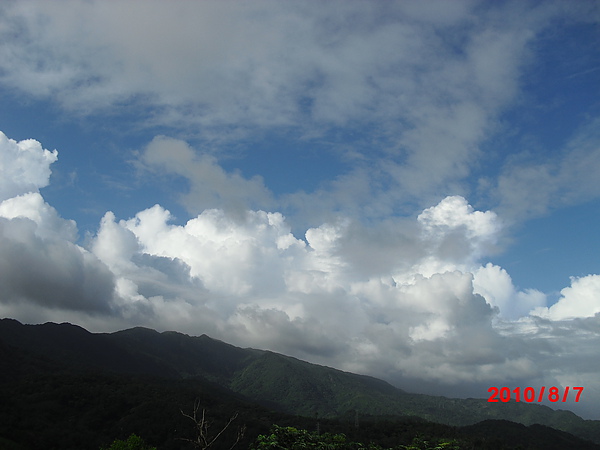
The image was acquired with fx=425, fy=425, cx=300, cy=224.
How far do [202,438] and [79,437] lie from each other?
205 metres

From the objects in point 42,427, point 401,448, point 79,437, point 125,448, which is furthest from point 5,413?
point 401,448

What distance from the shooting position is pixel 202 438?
2005 centimetres

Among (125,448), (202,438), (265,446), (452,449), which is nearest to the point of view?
(202,438)

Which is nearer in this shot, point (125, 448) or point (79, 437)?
point (125, 448)

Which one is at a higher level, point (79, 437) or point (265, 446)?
point (265, 446)

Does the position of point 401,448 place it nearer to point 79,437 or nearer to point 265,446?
point 265,446

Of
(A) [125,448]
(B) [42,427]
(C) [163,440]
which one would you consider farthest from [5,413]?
(A) [125,448]

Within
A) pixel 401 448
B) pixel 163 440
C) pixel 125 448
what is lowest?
pixel 163 440

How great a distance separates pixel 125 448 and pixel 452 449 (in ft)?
209

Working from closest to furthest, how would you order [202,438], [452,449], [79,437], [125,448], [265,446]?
[202,438] → [265,446] → [452,449] → [125,448] → [79,437]

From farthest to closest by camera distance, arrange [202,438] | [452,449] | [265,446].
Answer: [452,449] < [265,446] < [202,438]

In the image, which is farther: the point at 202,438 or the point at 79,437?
the point at 79,437

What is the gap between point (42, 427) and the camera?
185 meters

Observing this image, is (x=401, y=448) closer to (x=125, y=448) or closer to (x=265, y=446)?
(x=265, y=446)
